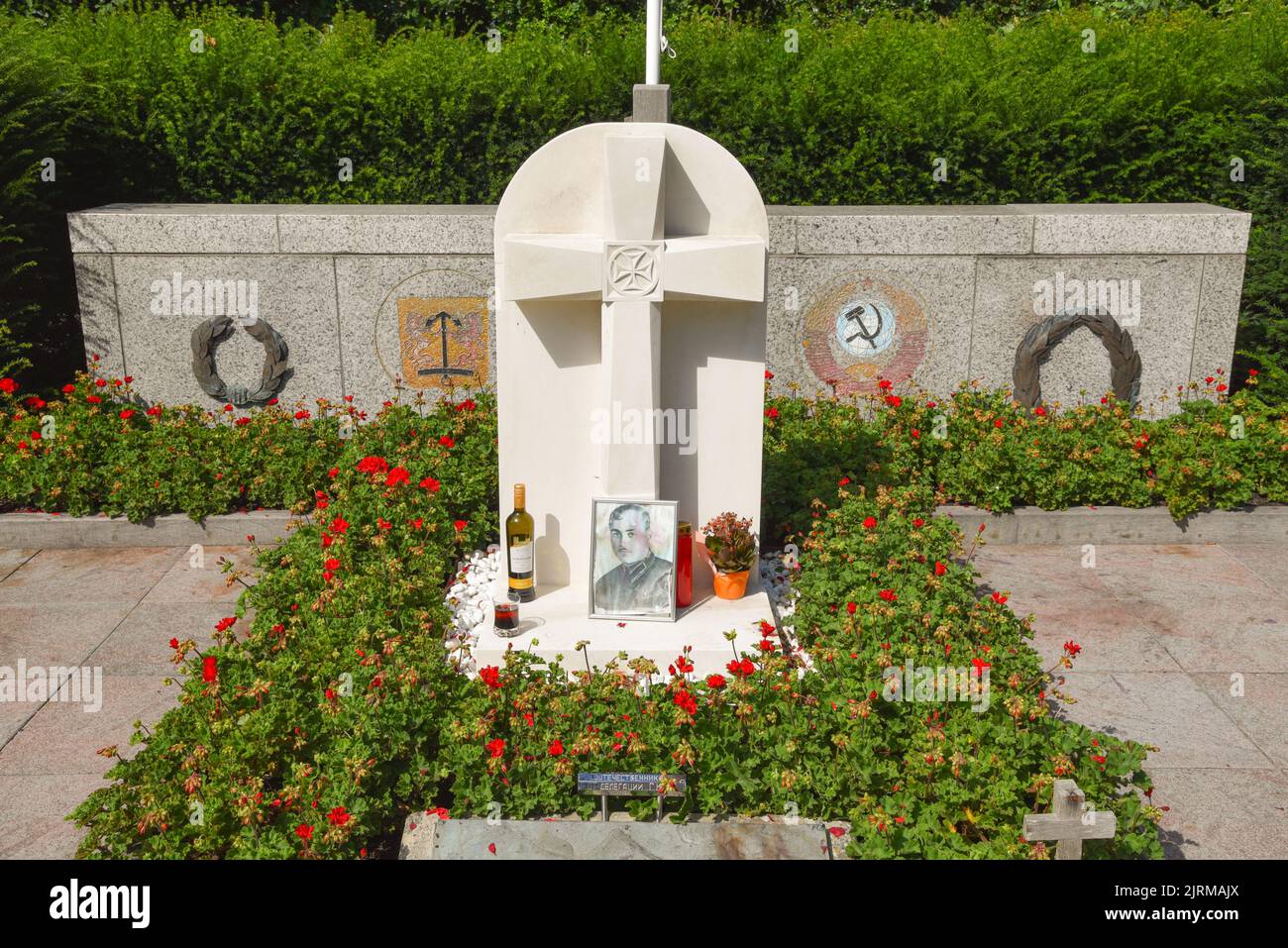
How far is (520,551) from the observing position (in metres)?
6.50

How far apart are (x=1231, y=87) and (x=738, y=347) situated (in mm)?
6170

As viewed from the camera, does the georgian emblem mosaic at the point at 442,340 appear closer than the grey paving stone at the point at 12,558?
No

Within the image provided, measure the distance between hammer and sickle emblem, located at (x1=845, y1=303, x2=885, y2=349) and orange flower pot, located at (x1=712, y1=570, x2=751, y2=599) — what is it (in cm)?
328

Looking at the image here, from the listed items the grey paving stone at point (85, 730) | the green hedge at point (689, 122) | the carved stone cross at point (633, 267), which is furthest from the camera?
the green hedge at point (689, 122)

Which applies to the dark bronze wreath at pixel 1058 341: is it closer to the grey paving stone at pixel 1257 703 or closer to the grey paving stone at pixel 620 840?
the grey paving stone at pixel 1257 703

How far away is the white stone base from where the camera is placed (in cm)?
609

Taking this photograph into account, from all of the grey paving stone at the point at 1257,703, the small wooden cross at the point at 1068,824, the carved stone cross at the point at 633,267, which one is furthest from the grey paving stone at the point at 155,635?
the grey paving stone at the point at 1257,703

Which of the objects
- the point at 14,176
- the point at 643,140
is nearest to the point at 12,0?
the point at 14,176

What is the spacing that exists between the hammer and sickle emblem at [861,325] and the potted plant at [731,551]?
10.4 feet

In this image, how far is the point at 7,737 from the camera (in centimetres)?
576

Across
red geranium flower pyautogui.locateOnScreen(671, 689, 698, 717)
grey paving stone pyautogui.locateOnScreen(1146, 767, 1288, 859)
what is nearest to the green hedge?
grey paving stone pyautogui.locateOnScreen(1146, 767, 1288, 859)

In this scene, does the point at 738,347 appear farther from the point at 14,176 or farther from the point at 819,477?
the point at 14,176

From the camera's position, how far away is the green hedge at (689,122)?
9914mm

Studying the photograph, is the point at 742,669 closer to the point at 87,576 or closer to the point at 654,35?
the point at 654,35
